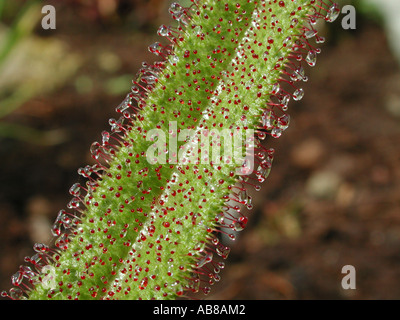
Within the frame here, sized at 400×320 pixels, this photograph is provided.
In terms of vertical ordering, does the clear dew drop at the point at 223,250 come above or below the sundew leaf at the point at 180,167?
below

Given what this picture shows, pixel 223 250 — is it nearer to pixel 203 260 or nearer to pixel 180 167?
pixel 203 260

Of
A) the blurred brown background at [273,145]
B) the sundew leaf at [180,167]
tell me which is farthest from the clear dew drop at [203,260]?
the blurred brown background at [273,145]

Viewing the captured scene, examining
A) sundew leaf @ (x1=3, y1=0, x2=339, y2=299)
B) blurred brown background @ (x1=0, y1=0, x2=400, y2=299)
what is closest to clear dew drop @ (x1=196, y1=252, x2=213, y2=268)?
sundew leaf @ (x1=3, y1=0, x2=339, y2=299)

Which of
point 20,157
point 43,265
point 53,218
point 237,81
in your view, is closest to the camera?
point 237,81

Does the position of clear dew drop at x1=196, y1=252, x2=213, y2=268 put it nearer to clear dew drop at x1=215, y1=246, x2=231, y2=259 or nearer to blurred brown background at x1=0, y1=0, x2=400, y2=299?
clear dew drop at x1=215, y1=246, x2=231, y2=259

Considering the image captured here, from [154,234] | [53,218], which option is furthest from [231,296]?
[154,234]

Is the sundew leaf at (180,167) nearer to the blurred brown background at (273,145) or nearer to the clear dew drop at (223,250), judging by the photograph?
the clear dew drop at (223,250)

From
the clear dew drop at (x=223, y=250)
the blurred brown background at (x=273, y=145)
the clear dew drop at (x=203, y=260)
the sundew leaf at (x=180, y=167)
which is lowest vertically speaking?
the clear dew drop at (x=203, y=260)
